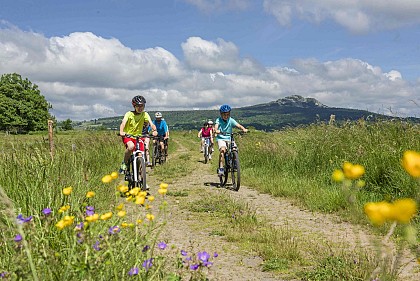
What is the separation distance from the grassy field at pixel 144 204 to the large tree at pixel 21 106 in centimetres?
5911

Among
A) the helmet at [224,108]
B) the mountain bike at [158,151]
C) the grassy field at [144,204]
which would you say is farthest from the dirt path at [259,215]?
the mountain bike at [158,151]

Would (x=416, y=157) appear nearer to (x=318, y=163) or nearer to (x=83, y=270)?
(x=83, y=270)

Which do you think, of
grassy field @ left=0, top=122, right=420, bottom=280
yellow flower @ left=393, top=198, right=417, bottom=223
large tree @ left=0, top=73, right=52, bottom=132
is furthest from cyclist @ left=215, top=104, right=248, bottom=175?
large tree @ left=0, top=73, right=52, bottom=132

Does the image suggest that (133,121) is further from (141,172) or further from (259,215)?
(259,215)

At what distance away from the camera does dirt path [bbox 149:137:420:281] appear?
3.96 m

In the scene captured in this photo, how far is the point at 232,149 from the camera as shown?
1014 centimetres

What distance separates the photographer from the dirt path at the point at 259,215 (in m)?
3.96

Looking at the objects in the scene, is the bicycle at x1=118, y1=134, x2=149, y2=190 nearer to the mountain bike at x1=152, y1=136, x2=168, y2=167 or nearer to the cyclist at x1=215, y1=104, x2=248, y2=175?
the cyclist at x1=215, y1=104, x2=248, y2=175

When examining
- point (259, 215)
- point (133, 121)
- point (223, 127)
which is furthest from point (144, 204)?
point (223, 127)

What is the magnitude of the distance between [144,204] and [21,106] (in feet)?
233

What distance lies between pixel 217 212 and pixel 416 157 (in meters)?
6.18

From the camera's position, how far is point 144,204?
3.15 metres

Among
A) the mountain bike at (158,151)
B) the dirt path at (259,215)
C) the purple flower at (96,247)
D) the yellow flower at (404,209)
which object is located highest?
the yellow flower at (404,209)

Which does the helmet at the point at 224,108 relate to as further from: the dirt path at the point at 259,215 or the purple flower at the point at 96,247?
the purple flower at the point at 96,247
